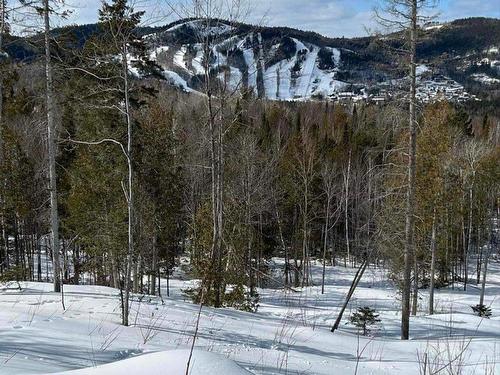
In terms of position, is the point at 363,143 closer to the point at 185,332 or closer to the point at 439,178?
the point at 439,178

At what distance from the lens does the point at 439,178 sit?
770 inches

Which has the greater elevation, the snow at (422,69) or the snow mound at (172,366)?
the snow at (422,69)

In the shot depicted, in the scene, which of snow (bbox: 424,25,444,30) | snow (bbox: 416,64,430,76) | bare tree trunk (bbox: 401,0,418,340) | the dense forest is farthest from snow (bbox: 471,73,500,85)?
bare tree trunk (bbox: 401,0,418,340)

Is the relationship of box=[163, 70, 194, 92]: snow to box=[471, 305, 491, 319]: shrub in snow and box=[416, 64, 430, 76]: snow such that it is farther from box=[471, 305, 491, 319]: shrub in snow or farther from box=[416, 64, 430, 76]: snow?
box=[416, 64, 430, 76]: snow

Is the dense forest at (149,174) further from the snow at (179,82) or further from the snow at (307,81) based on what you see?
the snow at (307,81)

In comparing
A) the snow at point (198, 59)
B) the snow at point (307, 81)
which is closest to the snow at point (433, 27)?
the snow at point (198, 59)

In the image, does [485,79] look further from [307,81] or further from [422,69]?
[422,69]

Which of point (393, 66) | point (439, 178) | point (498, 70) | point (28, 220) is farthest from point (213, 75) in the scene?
point (498, 70)

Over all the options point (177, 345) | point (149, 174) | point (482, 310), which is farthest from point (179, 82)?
point (177, 345)

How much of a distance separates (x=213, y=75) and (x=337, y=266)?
29.9 metres

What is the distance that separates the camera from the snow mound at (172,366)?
3.21 m

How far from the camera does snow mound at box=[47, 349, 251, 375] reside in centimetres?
321

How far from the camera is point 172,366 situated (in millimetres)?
3258

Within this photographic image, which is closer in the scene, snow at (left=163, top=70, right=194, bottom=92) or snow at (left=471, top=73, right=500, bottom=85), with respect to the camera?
snow at (left=163, top=70, right=194, bottom=92)
